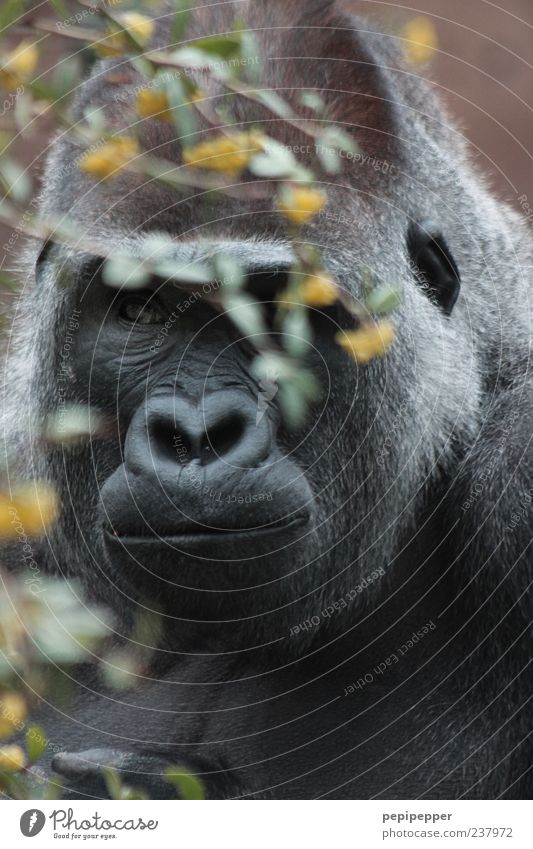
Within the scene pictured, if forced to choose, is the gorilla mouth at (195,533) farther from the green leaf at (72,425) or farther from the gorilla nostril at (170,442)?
the green leaf at (72,425)

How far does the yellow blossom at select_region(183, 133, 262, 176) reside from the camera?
1.89 metres

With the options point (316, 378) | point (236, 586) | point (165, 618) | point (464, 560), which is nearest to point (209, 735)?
point (165, 618)

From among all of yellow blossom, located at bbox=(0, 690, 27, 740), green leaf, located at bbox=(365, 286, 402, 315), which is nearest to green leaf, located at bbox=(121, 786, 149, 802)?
yellow blossom, located at bbox=(0, 690, 27, 740)

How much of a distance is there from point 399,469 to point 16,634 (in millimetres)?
812

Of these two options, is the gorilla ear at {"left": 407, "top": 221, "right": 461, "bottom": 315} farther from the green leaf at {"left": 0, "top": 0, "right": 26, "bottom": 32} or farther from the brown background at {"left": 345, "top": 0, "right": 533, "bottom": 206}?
the green leaf at {"left": 0, "top": 0, "right": 26, "bottom": 32}

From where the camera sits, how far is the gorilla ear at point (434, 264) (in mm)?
2137

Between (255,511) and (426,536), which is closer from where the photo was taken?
(255,511)

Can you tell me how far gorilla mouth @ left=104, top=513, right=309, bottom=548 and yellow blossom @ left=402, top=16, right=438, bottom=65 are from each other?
1.09 m

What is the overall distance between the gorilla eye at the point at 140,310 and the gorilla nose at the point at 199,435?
236 millimetres

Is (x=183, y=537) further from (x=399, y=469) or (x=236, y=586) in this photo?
(x=399, y=469)

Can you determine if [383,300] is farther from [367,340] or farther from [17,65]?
[17,65]

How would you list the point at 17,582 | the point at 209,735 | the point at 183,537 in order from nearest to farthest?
the point at 183,537, the point at 209,735, the point at 17,582

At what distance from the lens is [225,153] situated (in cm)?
191

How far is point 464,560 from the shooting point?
2096mm
